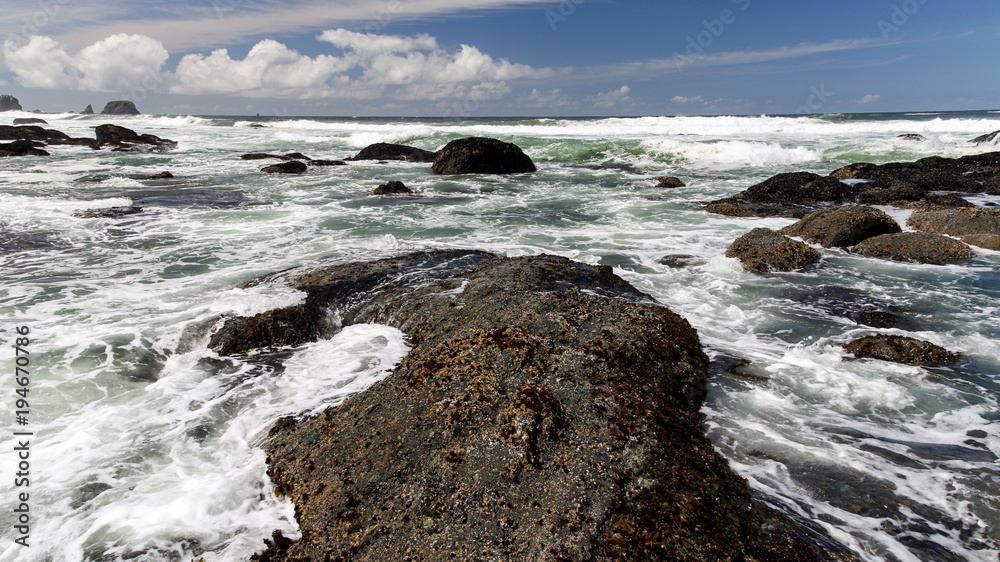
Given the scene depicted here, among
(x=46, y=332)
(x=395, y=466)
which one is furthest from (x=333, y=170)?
(x=395, y=466)

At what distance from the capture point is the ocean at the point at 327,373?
2.48 meters

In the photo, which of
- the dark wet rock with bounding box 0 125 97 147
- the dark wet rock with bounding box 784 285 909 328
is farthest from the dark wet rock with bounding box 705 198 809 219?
the dark wet rock with bounding box 0 125 97 147

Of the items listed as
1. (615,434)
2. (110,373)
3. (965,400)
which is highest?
(615,434)

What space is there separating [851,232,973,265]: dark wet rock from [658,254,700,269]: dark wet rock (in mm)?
2614

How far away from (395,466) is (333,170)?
18.1m

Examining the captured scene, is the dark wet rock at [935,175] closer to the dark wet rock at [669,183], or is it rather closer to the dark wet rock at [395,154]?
the dark wet rock at [669,183]

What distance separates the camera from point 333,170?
739 inches

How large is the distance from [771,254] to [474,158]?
1276 cm

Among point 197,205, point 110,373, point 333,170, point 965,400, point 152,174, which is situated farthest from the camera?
point 333,170

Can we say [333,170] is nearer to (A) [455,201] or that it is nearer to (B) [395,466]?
(A) [455,201]

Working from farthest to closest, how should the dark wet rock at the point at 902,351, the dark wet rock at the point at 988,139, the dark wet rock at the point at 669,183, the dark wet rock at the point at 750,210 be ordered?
the dark wet rock at the point at 988,139 → the dark wet rock at the point at 669,183 → the dark wet rock at the point at 750,210 → the dark wet rock at the point at 902,351

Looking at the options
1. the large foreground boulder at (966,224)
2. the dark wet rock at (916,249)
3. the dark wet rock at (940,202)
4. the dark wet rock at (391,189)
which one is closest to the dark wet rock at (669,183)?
the dark wet rock at (940,202)

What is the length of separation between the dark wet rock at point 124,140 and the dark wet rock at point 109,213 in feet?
67.2

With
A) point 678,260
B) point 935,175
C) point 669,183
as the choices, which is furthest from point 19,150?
point 935,175
